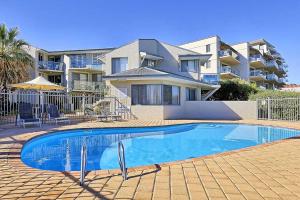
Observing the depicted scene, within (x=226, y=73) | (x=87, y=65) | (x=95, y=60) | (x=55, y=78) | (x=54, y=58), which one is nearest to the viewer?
(x=87, y=65)

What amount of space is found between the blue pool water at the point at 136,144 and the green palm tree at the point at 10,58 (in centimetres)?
1381

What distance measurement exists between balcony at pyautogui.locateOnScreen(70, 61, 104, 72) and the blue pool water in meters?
22.2

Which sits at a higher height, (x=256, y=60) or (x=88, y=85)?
(x=256, y=60)

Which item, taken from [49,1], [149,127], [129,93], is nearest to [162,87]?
[129,93]

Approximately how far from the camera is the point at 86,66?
1358 inches

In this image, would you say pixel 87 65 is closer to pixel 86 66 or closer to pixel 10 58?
pixel 86 66

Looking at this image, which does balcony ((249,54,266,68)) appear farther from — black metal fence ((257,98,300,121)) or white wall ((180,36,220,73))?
black metal fence ((257,98,300,121))

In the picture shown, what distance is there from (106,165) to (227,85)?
24718 millimetres

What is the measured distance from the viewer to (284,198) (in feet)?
11.3

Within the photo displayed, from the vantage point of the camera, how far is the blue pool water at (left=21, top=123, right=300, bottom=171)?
25.2 ft

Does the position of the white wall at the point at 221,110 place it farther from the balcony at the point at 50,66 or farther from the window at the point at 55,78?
the window at the point at 55,78

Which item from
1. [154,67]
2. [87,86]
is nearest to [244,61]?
[154,67]

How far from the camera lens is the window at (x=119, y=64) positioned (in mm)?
24359

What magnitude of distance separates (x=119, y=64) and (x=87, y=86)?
37.0 ft
